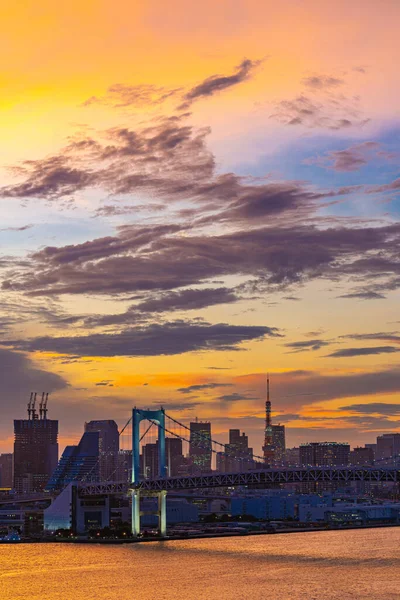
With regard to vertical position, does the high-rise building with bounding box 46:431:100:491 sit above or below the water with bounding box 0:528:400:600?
above

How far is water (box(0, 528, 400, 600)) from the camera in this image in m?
50.9

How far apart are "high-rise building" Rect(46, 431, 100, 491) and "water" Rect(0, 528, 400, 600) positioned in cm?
7085

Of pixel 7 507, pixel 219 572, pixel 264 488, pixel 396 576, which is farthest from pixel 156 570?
pixel 264 488

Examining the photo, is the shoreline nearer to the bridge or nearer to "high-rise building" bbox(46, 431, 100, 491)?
the bridge

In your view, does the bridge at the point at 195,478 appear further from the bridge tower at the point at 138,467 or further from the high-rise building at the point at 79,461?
the high-rise building at the point at 79,461

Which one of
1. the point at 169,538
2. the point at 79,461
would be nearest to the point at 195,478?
the point at 169,538

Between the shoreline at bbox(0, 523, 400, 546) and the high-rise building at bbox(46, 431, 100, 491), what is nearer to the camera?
the shoreline at bbox(0, 523, 400, 546)

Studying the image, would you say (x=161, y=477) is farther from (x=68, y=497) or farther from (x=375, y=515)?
(x=375, y=515)

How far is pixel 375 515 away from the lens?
130500 millimetres

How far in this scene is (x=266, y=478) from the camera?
261 ft

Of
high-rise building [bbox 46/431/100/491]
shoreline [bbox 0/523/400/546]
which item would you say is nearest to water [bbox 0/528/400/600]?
shoreline [bbox 0/523/400/546]

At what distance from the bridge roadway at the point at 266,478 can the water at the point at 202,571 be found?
14.7ft

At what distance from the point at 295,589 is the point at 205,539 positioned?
38.8 meters

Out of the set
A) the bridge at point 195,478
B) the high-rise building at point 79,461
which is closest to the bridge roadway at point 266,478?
the bridge at point 195,478
